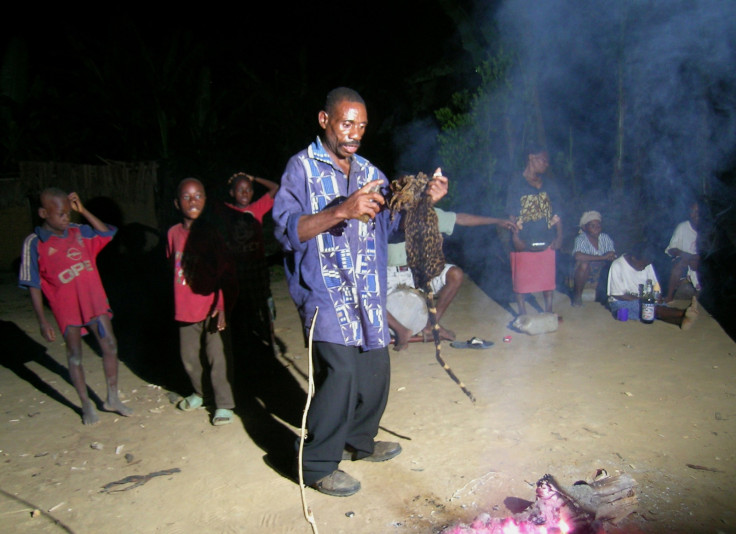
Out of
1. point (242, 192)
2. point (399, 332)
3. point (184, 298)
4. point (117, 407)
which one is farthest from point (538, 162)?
point (117, 407)

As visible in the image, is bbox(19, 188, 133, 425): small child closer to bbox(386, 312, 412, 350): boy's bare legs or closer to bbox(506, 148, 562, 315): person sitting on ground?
bbox(386, 312, 412, 350): boy's bare legs

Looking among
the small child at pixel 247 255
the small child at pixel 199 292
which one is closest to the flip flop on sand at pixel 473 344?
the small child at pixel 247 255

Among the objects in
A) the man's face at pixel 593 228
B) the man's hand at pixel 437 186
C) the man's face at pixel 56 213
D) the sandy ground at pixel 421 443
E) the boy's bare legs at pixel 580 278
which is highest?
the man's hand at pixel 437 186

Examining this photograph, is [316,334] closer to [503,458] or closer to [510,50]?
[503,458]

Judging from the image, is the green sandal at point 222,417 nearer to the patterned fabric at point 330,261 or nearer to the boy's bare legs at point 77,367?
the boy's bare legs at point 77,367

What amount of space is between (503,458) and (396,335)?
94.1 inches

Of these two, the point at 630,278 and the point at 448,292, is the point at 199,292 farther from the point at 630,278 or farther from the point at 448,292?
the point at 630,278

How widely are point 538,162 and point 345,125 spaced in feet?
12.0

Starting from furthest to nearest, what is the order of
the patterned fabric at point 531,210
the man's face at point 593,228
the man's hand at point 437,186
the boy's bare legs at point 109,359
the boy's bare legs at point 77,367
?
the man's face at point 593,228 → the patterned fabric at point 531,210 → the boy's bare legs at point 109,359 → the boy's bare legs at point 77,367 → the man's hand at point 437,186

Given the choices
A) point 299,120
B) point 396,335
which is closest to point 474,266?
point 396,335

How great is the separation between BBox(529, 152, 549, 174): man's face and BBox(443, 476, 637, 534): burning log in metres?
3.95

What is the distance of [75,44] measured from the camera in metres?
10.7

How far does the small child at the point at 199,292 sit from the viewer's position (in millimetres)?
4199

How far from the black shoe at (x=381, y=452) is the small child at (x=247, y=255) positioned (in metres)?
2.27
